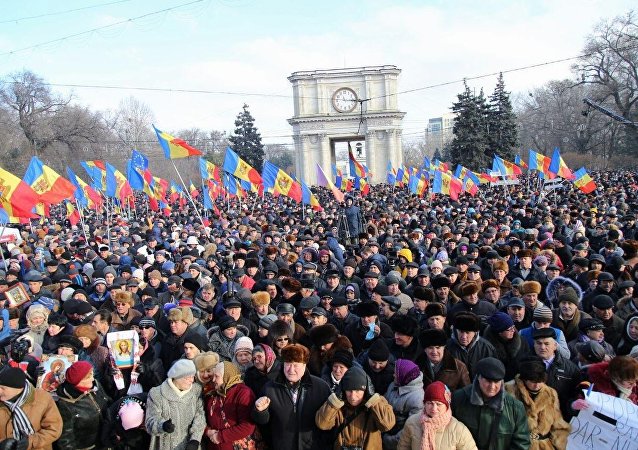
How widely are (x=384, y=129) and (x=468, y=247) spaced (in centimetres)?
4915

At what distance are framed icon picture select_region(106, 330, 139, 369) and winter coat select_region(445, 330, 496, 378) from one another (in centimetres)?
271

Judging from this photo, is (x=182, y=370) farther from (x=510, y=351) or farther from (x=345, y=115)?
(x=345, y=115)

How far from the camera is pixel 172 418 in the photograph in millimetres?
4238

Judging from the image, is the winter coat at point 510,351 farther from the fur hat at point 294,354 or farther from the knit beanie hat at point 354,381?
the fur hat at point 294,354

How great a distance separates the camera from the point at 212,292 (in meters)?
7.84

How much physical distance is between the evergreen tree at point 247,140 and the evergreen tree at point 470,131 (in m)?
20.9

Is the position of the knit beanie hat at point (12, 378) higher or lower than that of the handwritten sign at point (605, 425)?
higher

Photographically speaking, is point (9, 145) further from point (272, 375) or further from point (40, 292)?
point (272, 375)

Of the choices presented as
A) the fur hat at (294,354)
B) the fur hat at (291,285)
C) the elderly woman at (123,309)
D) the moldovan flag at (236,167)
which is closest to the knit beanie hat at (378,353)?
the fur hat at (294,354)

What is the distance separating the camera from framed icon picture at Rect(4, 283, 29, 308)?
7.97m

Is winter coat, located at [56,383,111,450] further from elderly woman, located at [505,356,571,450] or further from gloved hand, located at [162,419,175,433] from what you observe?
elderly woman, located at [505,356,571,450]

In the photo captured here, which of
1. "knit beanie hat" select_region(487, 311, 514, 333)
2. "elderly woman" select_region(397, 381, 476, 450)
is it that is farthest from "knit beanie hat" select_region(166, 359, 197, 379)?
"knit beanie hat" select_region(487, 311, 514, 333)

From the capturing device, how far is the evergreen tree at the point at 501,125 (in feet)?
167

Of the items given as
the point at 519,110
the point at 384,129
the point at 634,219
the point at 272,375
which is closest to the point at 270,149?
the point at 519,110
